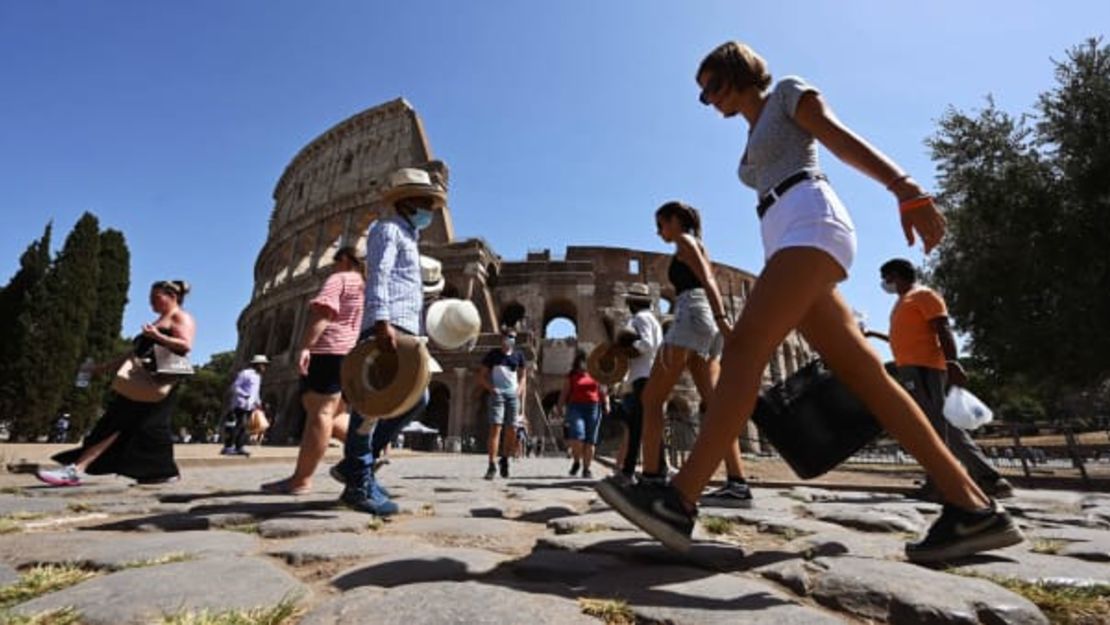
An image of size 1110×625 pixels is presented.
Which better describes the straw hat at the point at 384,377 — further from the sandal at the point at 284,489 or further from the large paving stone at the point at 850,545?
the large paving stone at the point at 850,545

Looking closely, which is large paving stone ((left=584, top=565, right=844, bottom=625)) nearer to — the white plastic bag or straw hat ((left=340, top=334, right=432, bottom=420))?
straw hat ((left=340, top=334, right=432, bottom=420))

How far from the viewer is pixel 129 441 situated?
467 cm

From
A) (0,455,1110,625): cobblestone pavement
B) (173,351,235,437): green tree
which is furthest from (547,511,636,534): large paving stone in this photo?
(173,351,235,437): green tree

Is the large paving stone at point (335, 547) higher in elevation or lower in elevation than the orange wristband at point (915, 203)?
lower

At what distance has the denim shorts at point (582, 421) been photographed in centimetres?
686

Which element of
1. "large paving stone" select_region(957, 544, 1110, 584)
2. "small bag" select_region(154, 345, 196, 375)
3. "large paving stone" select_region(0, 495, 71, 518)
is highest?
"small bag" select_region(154, 345, 196, 375)

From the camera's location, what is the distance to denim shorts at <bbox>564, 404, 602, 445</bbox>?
686 cm

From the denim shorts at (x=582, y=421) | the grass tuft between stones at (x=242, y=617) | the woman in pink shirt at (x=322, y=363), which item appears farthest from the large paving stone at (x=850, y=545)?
the denim shorts at (x=582, y=421)

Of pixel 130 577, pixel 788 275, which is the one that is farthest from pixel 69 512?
pixel 788 275

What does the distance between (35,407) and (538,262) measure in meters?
21.0

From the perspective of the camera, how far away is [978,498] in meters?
1.90

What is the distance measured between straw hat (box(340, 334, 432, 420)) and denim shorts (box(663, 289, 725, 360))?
1551mm

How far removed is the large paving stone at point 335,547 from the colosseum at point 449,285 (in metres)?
19.1

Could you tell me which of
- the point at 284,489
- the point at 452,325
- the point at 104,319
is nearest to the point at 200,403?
the point at 104,319
